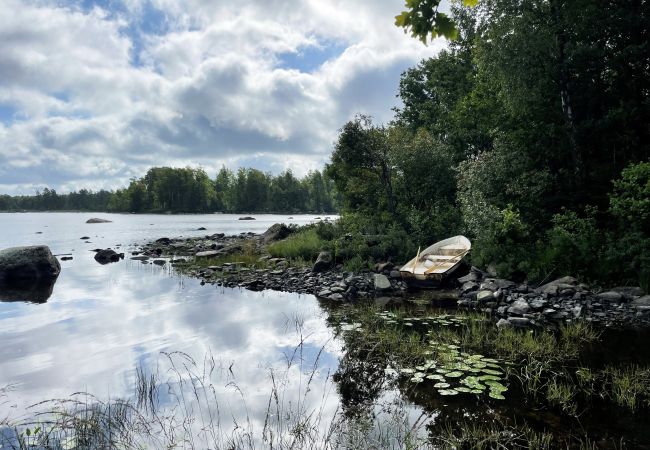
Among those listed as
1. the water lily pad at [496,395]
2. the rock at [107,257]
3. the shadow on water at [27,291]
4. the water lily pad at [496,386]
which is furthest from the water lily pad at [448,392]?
the rock at [107,257]

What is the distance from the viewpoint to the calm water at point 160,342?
7.52 m

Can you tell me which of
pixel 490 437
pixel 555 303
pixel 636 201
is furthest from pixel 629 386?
pixel 636 201

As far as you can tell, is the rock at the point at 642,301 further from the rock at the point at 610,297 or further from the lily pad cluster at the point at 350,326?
the lily pad cluster at the point at 350,326

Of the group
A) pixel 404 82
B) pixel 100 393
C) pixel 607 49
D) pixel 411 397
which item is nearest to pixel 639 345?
pixel 411 397

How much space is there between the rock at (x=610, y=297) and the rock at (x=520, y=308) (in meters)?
2.38

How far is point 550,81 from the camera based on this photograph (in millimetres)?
18156

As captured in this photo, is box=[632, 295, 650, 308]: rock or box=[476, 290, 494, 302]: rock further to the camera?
box=[476, 290, 494, 302]: rock

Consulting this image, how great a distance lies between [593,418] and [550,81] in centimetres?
1660

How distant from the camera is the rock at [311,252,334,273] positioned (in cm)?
1955

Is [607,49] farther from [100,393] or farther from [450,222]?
[100,393]

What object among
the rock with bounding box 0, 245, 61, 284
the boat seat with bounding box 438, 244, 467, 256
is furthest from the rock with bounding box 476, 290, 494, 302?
the rock with bounding box 0, 245, 61, 284

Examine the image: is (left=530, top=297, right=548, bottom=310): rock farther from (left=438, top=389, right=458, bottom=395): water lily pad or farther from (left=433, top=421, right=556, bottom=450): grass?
(left=433, top=421, right=556, bottom=450): grass

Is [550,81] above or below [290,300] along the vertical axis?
above

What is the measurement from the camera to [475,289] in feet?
48.4
